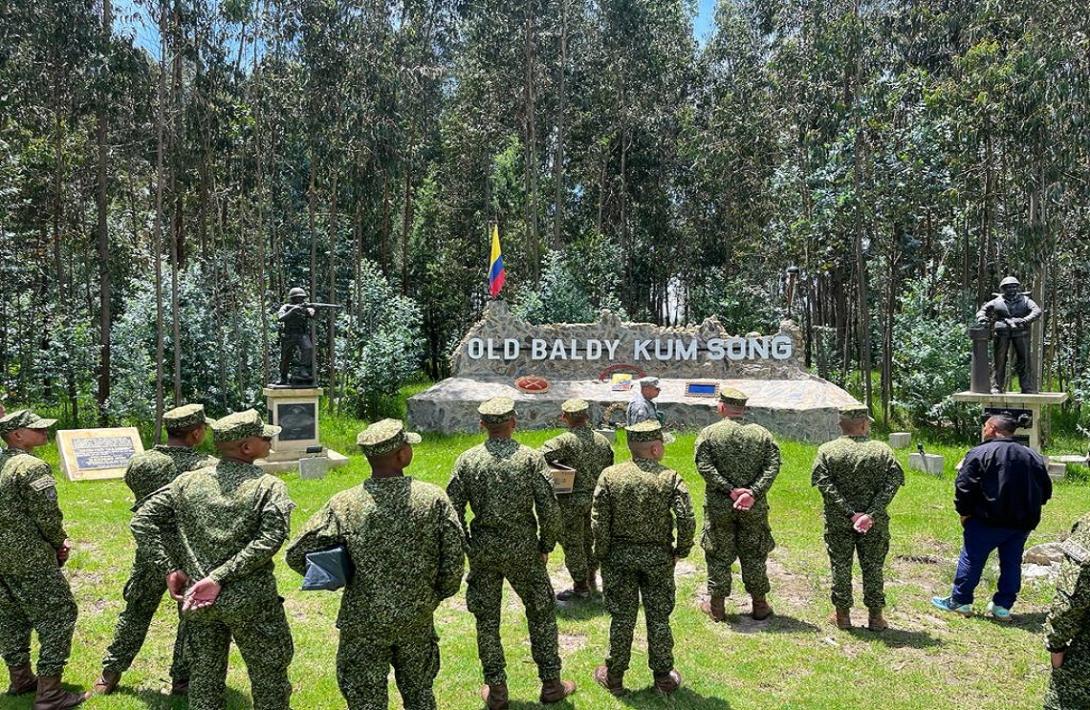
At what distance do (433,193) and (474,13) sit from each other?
249 inches

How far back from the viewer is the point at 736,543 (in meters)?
5.90

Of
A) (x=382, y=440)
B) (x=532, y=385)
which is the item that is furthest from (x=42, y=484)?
(x=532, y=385)

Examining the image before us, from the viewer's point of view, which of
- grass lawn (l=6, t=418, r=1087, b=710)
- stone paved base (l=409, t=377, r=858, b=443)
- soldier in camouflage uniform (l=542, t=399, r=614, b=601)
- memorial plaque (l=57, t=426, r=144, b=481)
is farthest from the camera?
stone paved base (l=409, t=377, r=858, b=443)

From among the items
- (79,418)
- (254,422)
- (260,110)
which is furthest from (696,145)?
(254,422)

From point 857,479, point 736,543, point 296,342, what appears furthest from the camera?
point 296,342

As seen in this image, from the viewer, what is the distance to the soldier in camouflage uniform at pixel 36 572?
4.44m

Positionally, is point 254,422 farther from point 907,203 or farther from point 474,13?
point 474,13

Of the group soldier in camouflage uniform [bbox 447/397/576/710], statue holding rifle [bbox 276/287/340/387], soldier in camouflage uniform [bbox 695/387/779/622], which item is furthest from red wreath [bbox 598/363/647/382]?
soldier in camouflage uniform [bbox 447/397/576/710]

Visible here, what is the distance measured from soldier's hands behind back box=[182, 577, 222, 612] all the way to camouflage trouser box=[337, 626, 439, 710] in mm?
603

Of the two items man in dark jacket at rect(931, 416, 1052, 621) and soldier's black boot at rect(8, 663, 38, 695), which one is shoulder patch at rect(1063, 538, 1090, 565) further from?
soldier's black boot at rect(8, 663, 38, 695)

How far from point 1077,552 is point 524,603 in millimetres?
2746

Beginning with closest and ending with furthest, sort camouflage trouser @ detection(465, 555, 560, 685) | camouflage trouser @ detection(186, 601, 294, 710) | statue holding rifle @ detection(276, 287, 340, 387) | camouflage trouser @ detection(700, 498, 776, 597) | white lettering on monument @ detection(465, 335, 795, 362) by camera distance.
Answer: camouflage trouser @ detection(186, 601, 294, 710)
camouflage trouser @ detection(465, 555, 560, 685)
camouflage trouser @ detection(700, 498, 776, 597)
statue holding rifle @ detection(276, 287, 340, 387)
white lettering on monument @ detection(465, 335, 795, 362)

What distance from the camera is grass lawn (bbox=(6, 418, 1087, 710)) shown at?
15.6 ft

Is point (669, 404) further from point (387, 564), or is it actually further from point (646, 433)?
point (387, 564)
